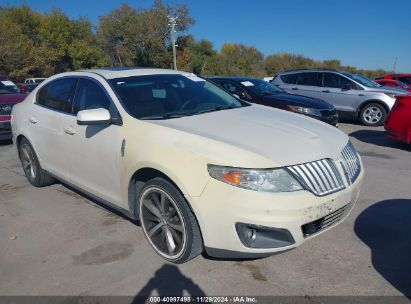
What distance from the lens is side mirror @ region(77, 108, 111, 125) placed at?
3.28 metres

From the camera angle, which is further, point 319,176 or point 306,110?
point 306,110

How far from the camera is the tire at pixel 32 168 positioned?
16.3 ft

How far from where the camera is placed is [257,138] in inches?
114

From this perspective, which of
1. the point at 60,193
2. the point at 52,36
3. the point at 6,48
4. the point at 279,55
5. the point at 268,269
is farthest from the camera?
the point at 279,55

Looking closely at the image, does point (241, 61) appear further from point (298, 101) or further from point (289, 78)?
point (298, 101)

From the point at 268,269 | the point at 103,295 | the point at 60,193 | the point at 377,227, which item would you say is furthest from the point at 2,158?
the point at 377,227

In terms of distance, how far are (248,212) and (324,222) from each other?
678 mm

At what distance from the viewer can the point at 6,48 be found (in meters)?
35.2

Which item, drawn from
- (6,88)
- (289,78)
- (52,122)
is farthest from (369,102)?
(6,88)

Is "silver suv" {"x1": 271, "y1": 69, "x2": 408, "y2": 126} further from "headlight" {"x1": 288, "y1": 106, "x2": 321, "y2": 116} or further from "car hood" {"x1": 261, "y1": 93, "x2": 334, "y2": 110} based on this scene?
"headlight" {"x1": 288, "y1": 106, "x2": 321, "y2": 116}

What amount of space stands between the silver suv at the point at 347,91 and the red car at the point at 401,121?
3168 mm

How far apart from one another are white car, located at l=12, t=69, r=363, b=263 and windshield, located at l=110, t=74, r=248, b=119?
0.01 m

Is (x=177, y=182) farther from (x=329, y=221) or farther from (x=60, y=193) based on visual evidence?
(x=60, y=193)

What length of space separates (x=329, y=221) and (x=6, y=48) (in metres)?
39.7
